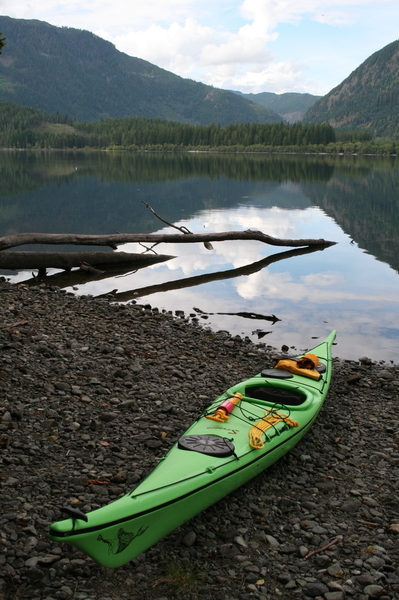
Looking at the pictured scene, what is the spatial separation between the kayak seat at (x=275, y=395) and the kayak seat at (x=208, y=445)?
1925 millimetres

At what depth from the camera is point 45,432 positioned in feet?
25.5

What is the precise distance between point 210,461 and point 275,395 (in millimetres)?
2667

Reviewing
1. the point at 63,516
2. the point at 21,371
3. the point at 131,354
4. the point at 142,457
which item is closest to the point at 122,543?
the point at 63,516

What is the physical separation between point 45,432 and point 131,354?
400 centimetres

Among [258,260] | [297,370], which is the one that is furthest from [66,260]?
[297,370]

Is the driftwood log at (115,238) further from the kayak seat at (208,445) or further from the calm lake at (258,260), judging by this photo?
the kayak seat at (208,445)

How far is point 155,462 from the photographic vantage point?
24.5 ft

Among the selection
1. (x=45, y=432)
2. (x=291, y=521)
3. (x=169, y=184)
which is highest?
(x=169, y=184)

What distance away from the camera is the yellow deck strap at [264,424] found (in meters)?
7.14

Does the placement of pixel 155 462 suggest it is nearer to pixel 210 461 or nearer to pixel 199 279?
pixel 210 461

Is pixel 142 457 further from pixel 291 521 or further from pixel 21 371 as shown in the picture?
pixel 21 371

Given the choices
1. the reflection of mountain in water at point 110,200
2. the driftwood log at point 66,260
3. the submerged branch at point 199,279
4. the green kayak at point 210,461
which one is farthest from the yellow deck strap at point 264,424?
the reflection of mountain in water at point 110,200

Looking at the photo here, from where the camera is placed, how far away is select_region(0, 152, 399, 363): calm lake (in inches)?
634

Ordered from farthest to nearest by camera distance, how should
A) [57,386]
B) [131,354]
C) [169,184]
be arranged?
[169,184]
[131,354]
[57,386]
